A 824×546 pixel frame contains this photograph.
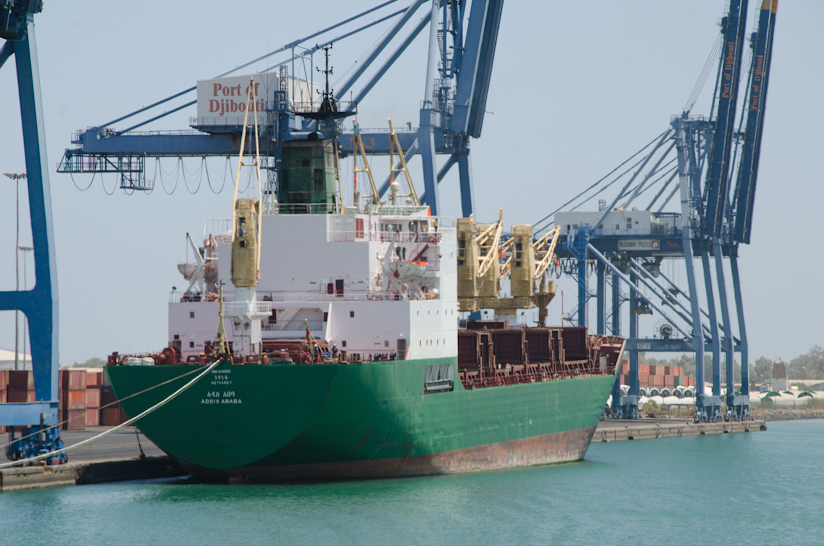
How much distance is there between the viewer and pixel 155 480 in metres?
34.5

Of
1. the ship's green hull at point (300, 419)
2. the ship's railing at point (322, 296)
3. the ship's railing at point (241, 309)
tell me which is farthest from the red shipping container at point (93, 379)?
the ship's railing at point (241, 309)

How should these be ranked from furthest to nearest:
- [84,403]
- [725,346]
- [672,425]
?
1. [725,346]
2. [672,425]
3. [84,403]

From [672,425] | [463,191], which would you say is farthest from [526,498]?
[672,425]

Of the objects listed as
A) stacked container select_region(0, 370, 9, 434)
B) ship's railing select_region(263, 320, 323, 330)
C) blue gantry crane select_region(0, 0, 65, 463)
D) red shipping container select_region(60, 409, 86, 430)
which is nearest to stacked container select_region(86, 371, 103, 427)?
red shipping container select_region(60, 409, 86, 430)

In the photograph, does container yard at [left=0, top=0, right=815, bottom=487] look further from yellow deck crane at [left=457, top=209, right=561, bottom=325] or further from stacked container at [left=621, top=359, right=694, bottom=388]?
stacked container at [left=621, top=359, right=694, bottom=388]

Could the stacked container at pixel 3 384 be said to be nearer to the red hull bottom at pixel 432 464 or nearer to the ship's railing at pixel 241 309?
the red hull bottom at pixel 432 464

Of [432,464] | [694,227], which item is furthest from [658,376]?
[432,464]

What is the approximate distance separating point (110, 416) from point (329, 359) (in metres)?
26.7

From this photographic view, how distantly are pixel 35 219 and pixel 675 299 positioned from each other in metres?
43.6

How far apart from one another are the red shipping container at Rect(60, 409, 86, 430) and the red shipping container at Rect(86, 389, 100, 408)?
44.6 inches

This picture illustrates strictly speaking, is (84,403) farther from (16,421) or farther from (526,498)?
(526,498)

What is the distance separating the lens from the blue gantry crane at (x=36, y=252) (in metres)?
32.9

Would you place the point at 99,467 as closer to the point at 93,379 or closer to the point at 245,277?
the point at 245,277

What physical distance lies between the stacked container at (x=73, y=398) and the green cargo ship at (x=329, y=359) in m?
18.6
